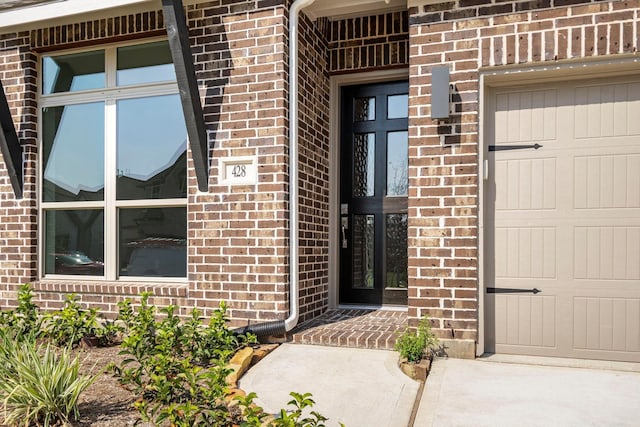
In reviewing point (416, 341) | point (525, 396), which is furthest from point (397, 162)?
point (525, 396)

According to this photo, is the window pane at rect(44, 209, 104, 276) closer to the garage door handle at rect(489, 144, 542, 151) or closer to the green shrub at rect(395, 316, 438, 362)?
the green shrub at rect(395, 316, 438, 362)

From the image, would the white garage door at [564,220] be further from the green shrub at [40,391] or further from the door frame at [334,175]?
the green shrub at [40,391]

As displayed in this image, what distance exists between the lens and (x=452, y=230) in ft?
11.5

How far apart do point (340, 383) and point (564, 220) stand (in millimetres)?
1966

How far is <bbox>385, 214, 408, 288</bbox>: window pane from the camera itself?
4676 mm

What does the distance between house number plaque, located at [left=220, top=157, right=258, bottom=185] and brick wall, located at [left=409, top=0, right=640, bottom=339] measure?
1239 mm

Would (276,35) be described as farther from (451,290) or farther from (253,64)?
(451,290)

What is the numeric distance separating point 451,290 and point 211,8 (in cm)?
294

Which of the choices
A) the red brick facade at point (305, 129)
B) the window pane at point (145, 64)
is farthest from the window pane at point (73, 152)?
the window pane at point (145, 64)

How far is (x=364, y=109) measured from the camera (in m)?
4.84

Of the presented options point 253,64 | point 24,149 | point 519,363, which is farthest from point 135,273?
point 519,363

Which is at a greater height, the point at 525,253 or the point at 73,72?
the point at 73,72

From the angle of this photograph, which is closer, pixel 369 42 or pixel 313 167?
pixel 313 167

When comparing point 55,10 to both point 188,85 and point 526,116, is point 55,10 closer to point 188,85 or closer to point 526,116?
point 188,85
